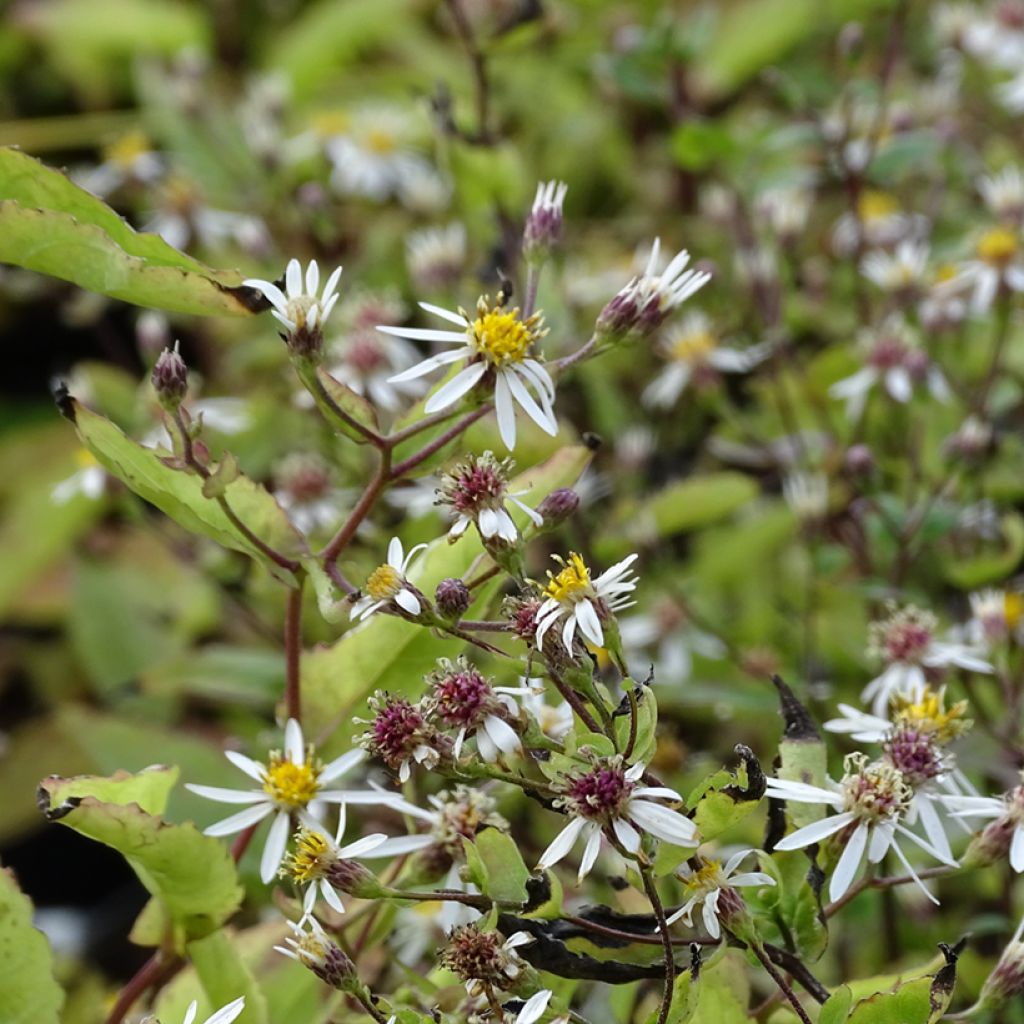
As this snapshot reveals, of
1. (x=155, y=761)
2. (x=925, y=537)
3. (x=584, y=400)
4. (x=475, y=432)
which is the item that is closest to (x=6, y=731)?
(x=155, y=761)

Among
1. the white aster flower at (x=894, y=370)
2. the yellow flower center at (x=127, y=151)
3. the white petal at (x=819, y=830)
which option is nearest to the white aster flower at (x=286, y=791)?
the white petal at (x=819, y=830)

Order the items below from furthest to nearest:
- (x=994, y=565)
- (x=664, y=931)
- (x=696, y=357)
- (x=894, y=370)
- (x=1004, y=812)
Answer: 1. (x=696, y=357)
2. (x=894, y=370)
3. (x=994, y=565)
4. (x=1004, y=812)
5. (x=664, y=931)

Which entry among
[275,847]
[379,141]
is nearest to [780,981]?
[275,847]

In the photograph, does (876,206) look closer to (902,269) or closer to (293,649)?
(902,269)

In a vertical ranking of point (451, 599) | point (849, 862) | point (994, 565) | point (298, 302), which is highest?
point (298, 302)

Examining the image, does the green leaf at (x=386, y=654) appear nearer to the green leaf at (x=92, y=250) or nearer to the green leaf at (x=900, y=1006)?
the green leaf at (x=92, y=250)

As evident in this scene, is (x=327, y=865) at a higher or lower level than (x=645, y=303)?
lower

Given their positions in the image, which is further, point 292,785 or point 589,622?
point 292,785
